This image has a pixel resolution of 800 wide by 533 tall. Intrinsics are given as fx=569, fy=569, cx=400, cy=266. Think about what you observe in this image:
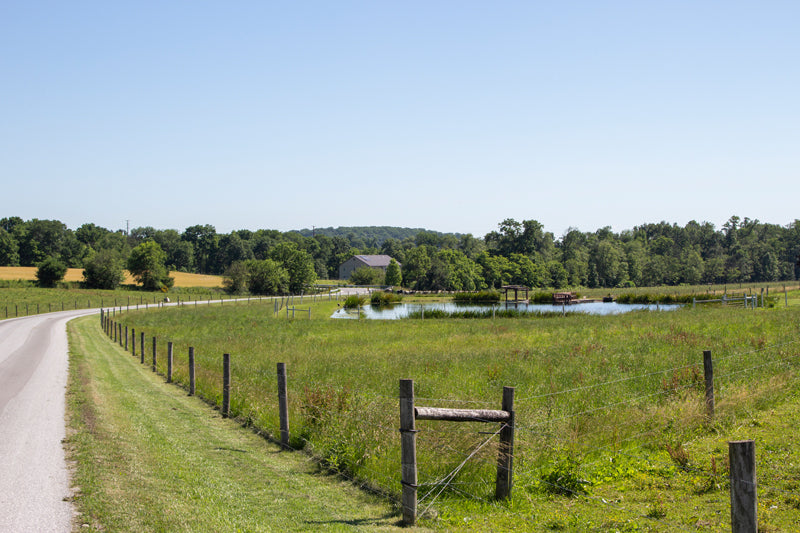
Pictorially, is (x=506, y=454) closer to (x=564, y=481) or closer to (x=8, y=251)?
(x=564, y=481)

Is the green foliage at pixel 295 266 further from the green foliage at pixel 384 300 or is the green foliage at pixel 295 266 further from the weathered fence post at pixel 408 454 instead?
the weathered fence post at pixel 408 454

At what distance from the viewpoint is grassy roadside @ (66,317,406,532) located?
20.0ft

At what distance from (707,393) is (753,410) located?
1317mm

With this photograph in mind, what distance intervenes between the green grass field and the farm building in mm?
158437

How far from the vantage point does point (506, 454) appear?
663 cm

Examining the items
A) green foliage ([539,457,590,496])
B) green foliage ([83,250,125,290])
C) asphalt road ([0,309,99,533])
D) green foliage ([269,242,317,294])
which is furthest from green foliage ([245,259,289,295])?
green foliage ([539,457,590,496])

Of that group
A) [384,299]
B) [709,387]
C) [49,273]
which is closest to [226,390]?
[709,387]

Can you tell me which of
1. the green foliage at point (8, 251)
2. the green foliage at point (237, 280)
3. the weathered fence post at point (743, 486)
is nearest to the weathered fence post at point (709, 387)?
the weathered fence post at point (743, 486)

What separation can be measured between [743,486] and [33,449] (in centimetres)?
917

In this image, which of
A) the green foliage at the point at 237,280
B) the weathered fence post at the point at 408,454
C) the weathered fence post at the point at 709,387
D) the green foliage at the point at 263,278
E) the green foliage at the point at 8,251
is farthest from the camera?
the green foliage at the point at 8,251

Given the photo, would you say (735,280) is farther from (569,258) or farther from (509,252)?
(509,252)

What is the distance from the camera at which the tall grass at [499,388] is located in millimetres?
7941

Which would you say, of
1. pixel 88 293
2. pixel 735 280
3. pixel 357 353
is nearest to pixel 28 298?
pixel 88 293

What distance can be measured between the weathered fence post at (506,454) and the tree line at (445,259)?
102m
